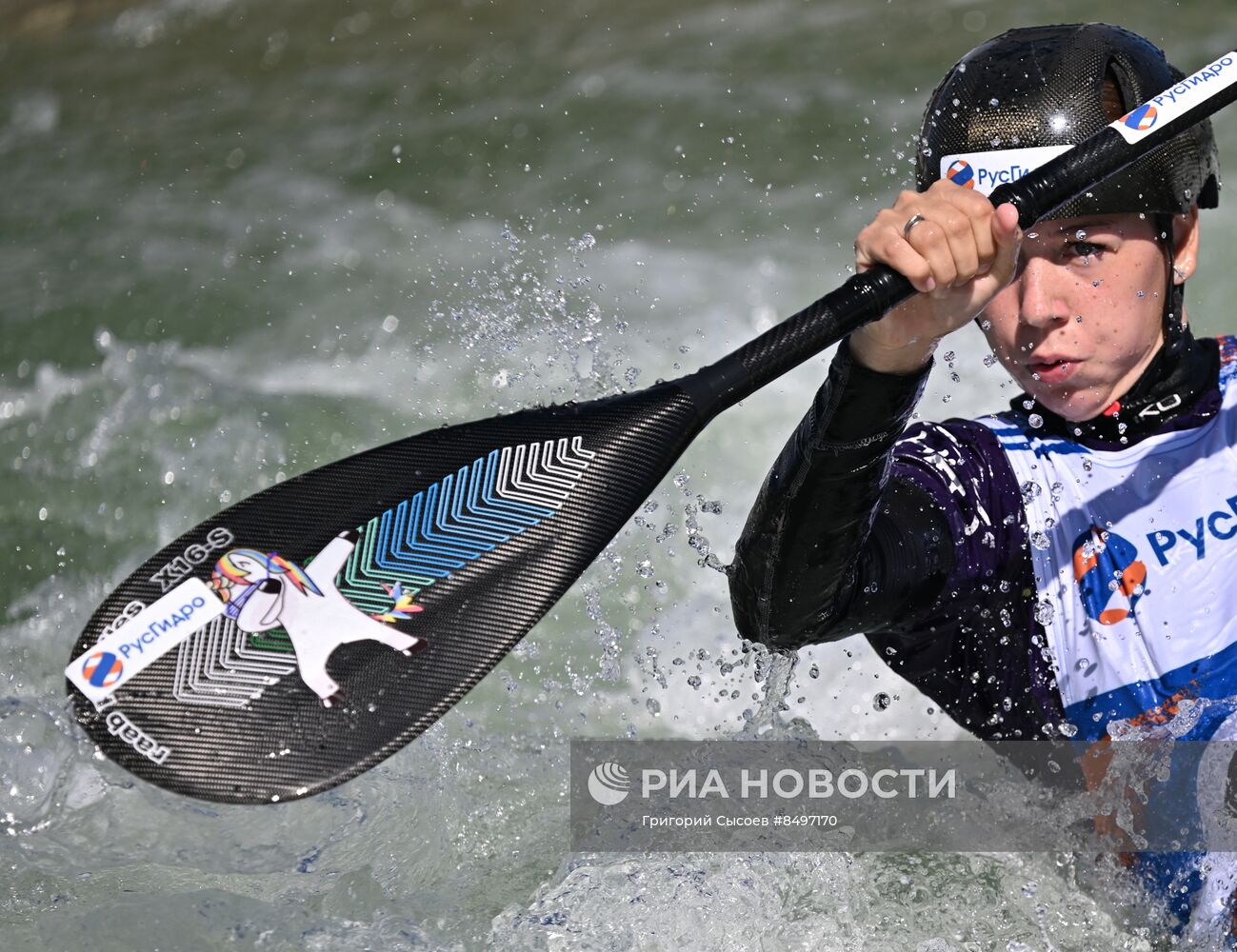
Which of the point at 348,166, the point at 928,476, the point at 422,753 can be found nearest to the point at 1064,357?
the point at 928,476

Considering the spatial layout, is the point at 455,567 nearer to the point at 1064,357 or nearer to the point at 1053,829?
the point at 1064,357

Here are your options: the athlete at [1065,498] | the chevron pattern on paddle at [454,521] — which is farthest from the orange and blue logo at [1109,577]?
the chevron pattern on paddle at [454,521]

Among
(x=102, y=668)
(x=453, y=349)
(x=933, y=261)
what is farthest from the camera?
(x=453, y=349)

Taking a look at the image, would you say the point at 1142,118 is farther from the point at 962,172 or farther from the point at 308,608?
the point at 308,608

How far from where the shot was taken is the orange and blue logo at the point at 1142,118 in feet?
5.04

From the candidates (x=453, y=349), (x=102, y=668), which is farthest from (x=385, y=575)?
(x=453, y=349)

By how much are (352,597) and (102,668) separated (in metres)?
0.28

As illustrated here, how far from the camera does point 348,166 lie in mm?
4336

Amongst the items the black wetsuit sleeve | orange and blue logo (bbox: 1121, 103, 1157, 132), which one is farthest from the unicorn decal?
orange and blue logo (bbox: 1121, 103, 1157, 132)

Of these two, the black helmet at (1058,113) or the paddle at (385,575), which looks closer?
the paddle at (385,575)

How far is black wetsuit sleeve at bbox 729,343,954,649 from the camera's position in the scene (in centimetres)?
145

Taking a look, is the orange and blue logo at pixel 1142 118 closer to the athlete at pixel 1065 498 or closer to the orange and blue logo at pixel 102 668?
the athlete at pixel 1065 498

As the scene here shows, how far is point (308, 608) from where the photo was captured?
1565 mm

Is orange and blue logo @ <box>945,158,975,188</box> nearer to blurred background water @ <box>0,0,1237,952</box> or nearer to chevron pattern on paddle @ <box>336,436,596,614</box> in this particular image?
chevron pattern on paddle @ <box>336,436,596,614</box>
